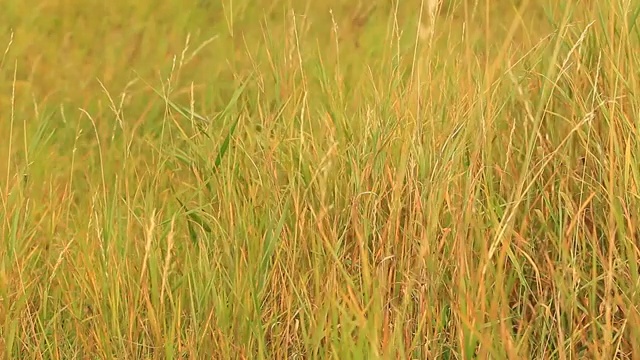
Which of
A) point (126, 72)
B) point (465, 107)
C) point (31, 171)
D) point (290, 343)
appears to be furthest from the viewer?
point (126, 72)

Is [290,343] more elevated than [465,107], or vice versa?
[465,107]

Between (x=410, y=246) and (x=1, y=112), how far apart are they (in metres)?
1.38

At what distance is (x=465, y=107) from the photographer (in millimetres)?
1871

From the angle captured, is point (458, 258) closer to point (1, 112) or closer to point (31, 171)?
point (31, 171)

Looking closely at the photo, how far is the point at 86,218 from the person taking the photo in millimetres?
2094

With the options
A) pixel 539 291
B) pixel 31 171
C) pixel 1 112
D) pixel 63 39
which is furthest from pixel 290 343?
pixel 63 39

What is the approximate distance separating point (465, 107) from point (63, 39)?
4.61 ft

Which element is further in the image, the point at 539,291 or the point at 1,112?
the point at 1,112

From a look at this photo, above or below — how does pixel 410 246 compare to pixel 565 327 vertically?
above

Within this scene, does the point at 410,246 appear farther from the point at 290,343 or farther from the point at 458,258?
the point at 290,343

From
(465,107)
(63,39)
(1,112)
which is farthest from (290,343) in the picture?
(63,39)

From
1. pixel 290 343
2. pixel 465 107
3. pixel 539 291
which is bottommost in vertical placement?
pixel 290 343

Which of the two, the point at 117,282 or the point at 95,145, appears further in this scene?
the point at 95,145

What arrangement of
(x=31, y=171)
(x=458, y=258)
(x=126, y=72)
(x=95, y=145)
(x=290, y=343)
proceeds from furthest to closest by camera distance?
(x=126, y=72) → (x=95, y=145) → (x=31, y=171) → (x=290, y=343) → (x=458, y=258)
